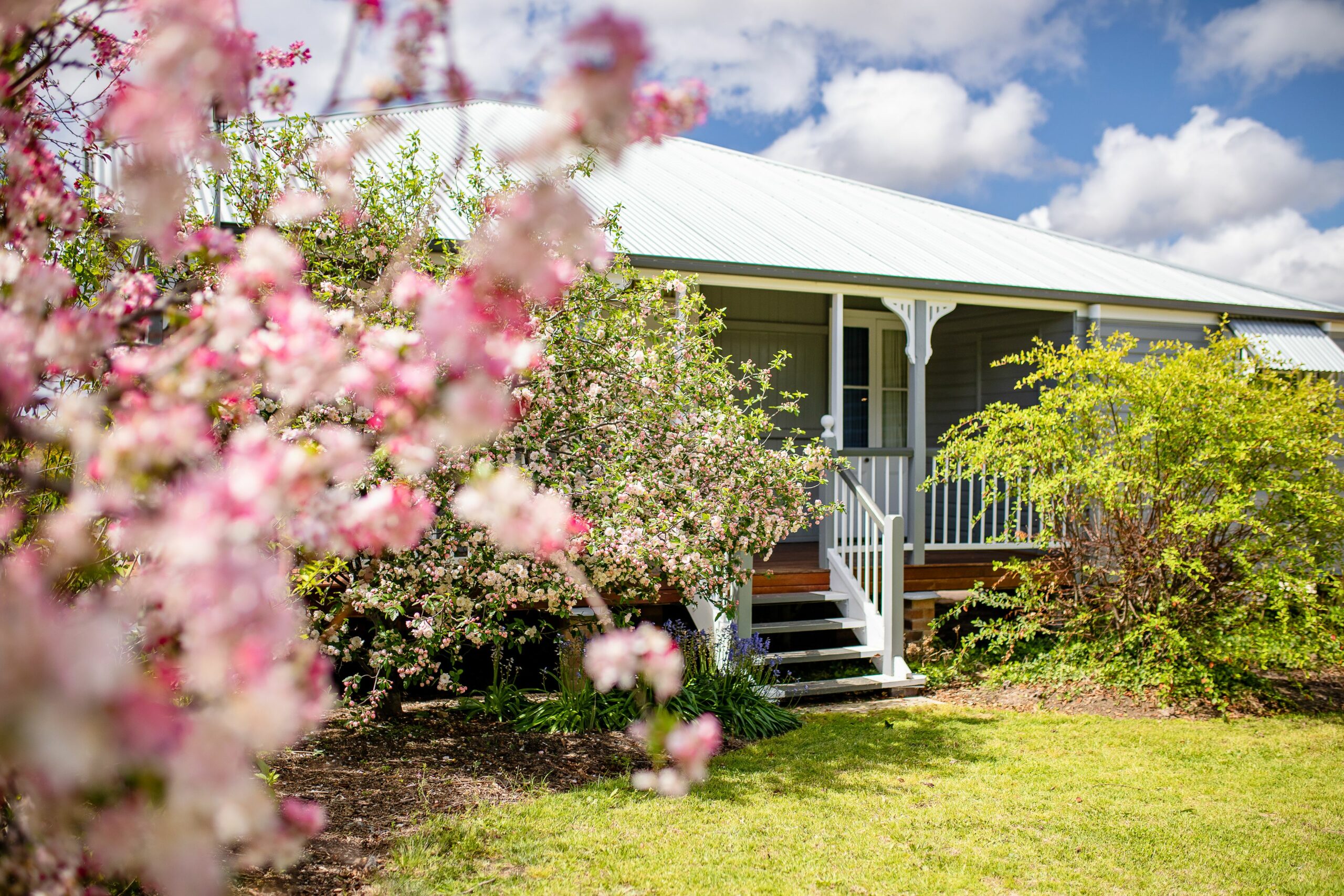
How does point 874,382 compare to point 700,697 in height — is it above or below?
above

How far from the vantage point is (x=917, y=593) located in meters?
8.96

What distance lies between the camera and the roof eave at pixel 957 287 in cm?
821

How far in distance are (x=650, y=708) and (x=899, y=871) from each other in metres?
2.34

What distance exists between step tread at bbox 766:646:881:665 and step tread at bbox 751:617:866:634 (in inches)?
7.0

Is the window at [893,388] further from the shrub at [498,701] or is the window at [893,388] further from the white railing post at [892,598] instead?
the shrub at [498,701]

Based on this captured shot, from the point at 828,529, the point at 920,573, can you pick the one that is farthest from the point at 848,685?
the point at 920,573

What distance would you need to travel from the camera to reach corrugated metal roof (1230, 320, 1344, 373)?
11.4 m

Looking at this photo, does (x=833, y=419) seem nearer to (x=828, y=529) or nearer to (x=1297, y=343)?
(x=828, y=529)

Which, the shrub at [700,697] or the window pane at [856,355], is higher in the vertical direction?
the window pane at [856,355]

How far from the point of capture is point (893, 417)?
12.3 metres

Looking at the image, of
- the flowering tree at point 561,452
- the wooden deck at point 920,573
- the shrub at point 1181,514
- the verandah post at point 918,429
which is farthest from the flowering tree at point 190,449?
the verandah post at point 918,429

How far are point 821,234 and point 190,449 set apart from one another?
32.0 feet

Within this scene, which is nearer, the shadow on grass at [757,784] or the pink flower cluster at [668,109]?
the pink flower cluster at [668,109]

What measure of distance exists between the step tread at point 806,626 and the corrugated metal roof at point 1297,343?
6.58 meters
